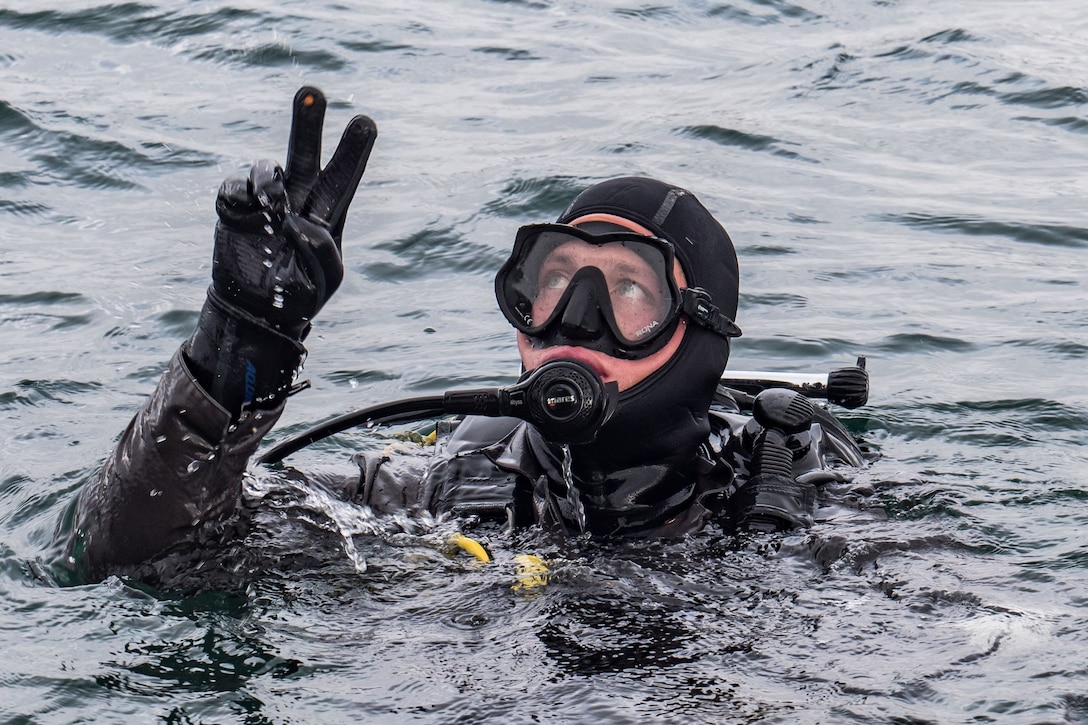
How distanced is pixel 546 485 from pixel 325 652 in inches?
32.5

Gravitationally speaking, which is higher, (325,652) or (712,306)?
(712,306)

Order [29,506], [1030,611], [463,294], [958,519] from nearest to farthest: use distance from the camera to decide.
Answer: [1030,611], [958,519], [29,506], [463,294]

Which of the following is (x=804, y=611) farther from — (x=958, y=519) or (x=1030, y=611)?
(x=958, y=519)

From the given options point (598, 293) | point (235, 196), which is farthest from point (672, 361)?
point (235, 196)

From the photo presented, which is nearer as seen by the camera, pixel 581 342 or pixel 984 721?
pixel 984 721

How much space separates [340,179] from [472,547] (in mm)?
1056

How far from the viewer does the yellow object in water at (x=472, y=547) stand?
141 inches

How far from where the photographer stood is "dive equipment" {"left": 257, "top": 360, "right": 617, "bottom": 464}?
3404mm

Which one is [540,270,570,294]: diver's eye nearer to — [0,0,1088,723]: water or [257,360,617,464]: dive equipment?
[257,360,617,464]: dive equipment

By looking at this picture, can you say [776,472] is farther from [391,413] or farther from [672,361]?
[391,413]

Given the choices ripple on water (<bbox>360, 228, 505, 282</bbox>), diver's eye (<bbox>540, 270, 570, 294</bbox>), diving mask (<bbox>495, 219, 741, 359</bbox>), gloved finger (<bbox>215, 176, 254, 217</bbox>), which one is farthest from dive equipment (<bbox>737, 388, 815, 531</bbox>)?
ripple on water (<bbox>360, 228, 505, 282</bbox>)

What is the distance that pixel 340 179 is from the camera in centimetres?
315

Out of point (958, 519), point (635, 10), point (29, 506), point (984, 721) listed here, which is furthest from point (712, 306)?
point (635, 10)

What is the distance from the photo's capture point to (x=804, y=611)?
3342mm
